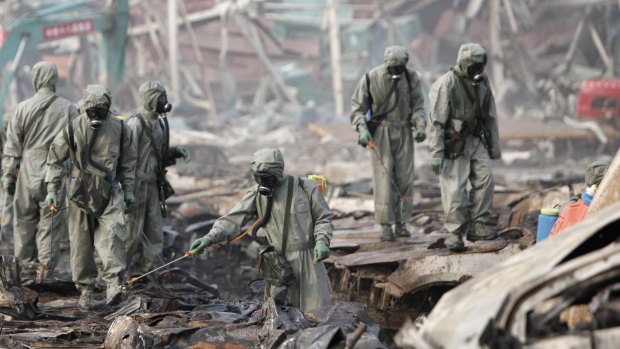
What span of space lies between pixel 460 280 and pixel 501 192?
476 cm

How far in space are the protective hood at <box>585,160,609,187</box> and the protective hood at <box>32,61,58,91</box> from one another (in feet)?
17.3

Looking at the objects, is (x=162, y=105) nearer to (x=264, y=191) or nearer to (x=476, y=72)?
(x=264, y=191)

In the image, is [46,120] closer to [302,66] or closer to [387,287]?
[387,287]

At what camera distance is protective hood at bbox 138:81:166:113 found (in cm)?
970

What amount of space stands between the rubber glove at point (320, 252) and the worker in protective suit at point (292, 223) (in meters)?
0.14

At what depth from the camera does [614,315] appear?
432cm

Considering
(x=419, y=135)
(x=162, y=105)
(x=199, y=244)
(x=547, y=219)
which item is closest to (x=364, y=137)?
(x=419, y=135)

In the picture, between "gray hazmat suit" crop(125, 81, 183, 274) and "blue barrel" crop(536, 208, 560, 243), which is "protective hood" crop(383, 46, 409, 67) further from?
"blue barrel" crop(536, 208, 560, 243)

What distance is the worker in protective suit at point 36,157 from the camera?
33.1 ft

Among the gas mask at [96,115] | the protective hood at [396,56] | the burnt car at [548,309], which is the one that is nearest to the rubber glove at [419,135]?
the protective hood at [396,56]

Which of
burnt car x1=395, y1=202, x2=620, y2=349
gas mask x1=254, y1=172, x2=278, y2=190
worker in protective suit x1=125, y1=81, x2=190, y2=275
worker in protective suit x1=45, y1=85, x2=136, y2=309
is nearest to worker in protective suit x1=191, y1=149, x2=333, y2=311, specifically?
gas mask x1=254, y1=172, x2=278, y2=190

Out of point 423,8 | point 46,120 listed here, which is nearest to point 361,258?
point 46,120

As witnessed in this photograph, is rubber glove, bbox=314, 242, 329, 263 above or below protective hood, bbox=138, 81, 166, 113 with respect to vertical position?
below

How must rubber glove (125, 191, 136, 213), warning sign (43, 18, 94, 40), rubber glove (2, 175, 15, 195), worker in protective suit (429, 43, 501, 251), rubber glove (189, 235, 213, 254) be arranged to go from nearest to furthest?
rubber glove (189, 235, 213, 254) → rubber glove (125, 191, 136, 213) → worker in protective suit (429, 43, 501, 251) → rubber glove (2, 175, 15, 195) → warning sign (43, 18, 94, 40)
